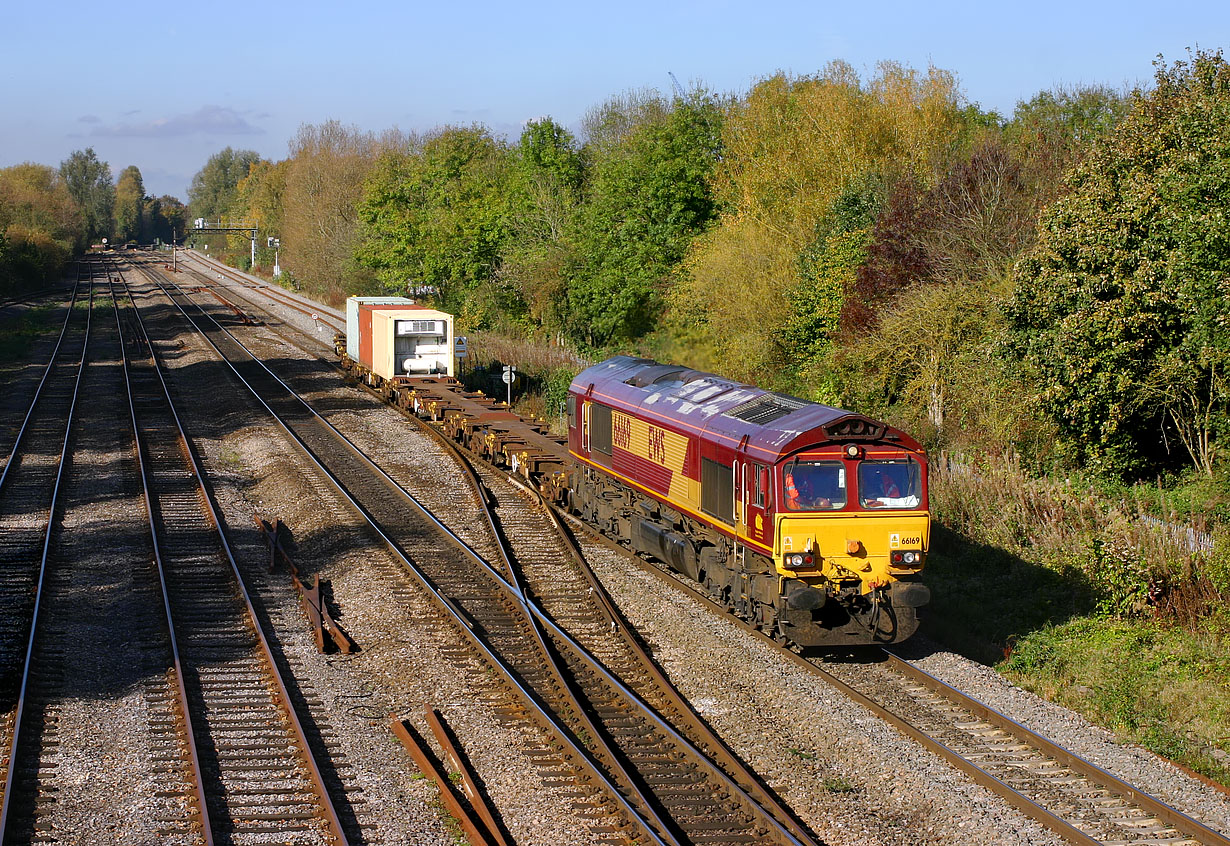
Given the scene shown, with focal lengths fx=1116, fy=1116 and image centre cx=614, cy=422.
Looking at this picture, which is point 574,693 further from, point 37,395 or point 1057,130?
point 37,395

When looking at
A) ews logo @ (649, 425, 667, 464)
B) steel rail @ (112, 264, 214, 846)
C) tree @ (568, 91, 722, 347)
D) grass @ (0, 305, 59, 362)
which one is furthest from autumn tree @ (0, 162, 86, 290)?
ews logo @ (649, 425, 667, 464)

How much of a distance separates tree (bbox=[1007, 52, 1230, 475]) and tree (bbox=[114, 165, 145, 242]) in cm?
18514

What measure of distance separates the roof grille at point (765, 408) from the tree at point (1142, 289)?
677cm

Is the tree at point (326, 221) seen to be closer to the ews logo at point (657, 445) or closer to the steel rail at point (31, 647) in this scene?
the steel rail at point (31, 647)

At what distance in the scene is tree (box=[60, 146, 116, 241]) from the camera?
168875 mm

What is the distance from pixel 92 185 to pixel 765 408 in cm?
18606

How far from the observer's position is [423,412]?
103ft

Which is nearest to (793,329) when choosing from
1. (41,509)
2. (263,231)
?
(41,509)

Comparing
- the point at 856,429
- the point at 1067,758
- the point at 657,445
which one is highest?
the point at 856,429

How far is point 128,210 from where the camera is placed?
185 meters

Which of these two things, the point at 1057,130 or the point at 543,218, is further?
the point at 543,218

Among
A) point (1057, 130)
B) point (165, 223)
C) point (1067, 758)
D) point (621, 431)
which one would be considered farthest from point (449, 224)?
point (165, 223)

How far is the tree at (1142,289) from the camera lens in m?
18.0

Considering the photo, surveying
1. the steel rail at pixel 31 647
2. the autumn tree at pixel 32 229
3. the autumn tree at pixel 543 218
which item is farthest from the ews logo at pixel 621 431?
the autumn tree at pixel 32 229
